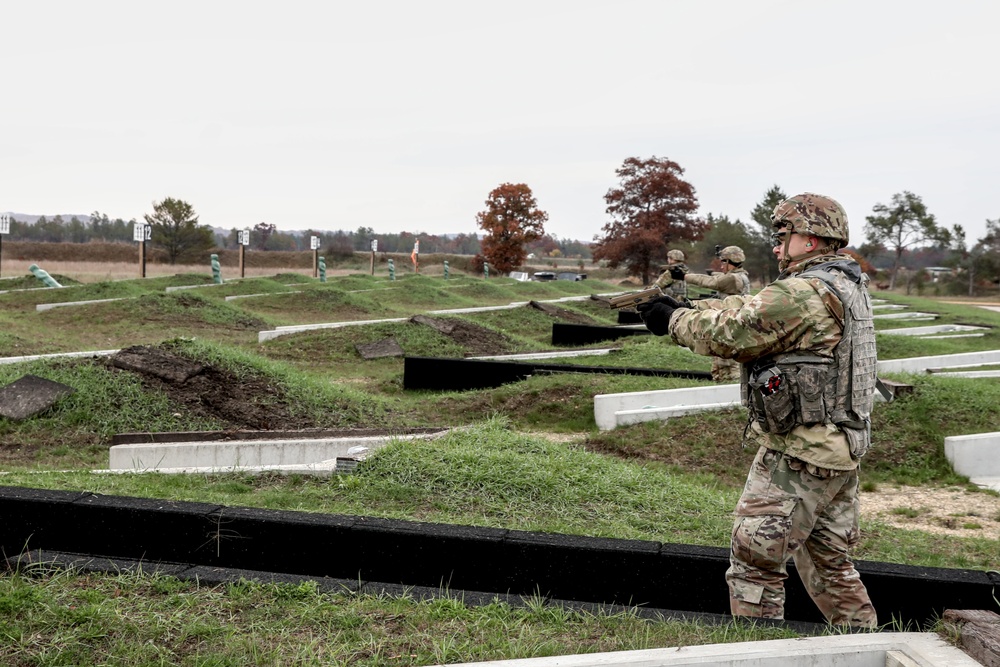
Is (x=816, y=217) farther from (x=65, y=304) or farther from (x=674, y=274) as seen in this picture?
(x=65, y=304)

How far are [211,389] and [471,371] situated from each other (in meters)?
3.60

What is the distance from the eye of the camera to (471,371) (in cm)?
1099

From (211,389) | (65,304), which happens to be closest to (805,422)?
(211,389)

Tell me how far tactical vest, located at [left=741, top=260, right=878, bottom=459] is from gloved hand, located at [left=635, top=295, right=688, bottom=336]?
0.51m

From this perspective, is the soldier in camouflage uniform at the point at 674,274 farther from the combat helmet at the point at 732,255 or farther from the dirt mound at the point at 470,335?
the dirt mound at the point at 470,335

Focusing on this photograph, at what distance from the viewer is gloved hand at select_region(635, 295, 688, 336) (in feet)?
12.2

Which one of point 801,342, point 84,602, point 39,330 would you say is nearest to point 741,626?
point 801,342

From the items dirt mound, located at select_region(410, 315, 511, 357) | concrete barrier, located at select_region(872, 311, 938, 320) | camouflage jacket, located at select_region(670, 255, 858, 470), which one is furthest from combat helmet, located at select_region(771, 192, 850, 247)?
concrete barrier, located at select_region(872, 311, 938, 320)

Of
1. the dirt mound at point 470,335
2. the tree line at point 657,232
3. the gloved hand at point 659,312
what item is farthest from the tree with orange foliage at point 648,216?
the gloved hand at point 659,312

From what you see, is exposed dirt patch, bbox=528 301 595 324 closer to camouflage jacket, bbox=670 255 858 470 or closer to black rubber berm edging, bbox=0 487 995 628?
black rubber berm edging, bbox=0 487 995 628

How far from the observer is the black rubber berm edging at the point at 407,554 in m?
3.68

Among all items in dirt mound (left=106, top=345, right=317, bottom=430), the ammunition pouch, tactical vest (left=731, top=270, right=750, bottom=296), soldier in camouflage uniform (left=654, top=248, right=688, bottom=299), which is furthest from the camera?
tactical vest (left=731, top=270, right=750, bottom=296)

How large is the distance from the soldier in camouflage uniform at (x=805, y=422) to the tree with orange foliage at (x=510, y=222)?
42.7 metres

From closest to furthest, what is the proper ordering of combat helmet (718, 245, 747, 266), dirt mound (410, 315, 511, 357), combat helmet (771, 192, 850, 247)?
combat helmet (771, 192, 850, 247) < combat helmet (718, 245, 747, 266) < dirt mound (410, 315, 511, 357)
